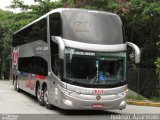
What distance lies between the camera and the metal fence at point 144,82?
25.6 meters

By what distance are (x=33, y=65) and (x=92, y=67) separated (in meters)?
6.00

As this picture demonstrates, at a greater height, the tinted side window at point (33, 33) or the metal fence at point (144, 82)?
the tinted side window at point (33, 33)

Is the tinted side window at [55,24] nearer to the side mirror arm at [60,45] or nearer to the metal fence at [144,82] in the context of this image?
the side mirror arm at [60,45]

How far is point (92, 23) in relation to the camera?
16125 millimetres

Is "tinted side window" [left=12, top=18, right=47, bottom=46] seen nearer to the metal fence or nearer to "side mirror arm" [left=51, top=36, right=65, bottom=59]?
"side mirror arm" [left=51, top=36, right=65, bottom=59]

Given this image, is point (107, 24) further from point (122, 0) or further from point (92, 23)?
point (122, 0)

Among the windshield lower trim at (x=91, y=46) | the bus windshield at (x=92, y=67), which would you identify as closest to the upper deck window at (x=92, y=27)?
the windshield lower trim at (x=91, y=46)

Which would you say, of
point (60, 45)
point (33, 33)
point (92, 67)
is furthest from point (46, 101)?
point (33, 33)

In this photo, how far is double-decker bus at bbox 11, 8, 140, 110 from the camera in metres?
15.3

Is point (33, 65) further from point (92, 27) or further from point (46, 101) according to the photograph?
point (92, 27)

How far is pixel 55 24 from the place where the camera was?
1667cm

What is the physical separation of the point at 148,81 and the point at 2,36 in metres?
32.9

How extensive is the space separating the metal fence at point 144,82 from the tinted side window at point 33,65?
6191 mm

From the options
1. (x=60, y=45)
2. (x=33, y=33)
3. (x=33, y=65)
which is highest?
(x=60, y=45)
